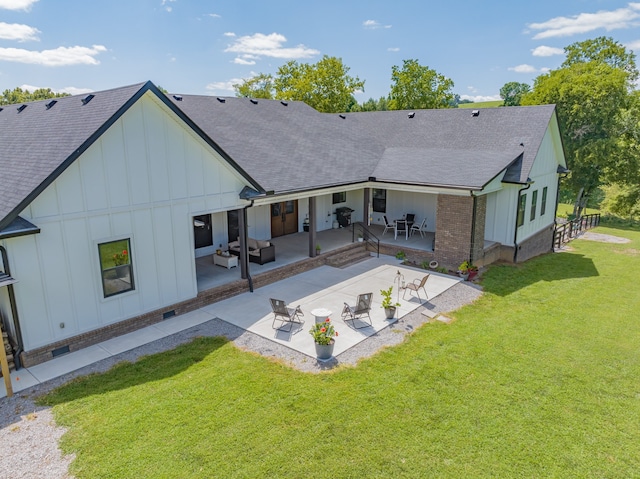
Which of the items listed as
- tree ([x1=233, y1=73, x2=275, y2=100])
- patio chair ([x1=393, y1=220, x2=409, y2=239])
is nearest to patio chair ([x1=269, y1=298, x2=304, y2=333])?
patio chair ([x1=393, y1=220, x2=409, y2=239])

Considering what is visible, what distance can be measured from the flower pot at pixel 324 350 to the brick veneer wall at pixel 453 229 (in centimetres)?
847

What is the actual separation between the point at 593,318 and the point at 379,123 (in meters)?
16.0

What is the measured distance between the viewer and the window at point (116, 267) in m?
A: 10.3

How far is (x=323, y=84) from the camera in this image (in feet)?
160

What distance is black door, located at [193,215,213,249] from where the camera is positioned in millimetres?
15891

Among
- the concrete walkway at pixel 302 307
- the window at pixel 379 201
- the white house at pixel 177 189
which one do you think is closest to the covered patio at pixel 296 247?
the white house at pixel 177 189

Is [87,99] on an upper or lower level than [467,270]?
upper

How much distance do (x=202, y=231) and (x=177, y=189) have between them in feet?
15.7

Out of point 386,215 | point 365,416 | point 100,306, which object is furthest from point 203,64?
point 365,416

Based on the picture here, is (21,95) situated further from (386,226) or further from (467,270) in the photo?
(467,270)

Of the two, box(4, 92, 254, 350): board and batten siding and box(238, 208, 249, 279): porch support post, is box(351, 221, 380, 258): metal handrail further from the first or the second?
box(4, 92, 254, 350): board and batten siding

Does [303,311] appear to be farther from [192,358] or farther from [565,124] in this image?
[565,124]

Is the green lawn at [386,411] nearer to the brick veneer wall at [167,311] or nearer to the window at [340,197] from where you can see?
the brick veneer wall at [167,311]

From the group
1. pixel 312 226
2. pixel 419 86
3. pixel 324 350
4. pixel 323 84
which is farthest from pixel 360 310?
pixel 419 86
